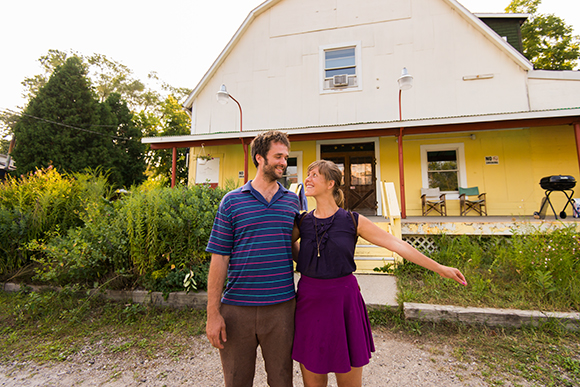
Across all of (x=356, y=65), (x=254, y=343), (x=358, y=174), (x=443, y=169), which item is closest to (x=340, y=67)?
(x=356, y=65)

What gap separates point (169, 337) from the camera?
10.4ft

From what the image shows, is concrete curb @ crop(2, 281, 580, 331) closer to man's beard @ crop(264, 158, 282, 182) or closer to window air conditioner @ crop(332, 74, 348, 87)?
man's beard @ crop(264, 158, 282, 182)

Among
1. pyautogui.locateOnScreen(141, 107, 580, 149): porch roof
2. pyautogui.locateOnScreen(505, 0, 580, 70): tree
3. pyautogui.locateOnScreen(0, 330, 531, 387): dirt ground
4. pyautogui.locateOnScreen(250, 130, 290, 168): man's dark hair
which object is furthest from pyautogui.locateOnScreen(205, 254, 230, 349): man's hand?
pyautogui.locateOnScreen(505, 0, 580, 70): tree

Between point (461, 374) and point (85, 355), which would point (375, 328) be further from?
point (85, 355)

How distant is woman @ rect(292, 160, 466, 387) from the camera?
1.62 meters

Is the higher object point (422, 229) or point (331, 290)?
point (422, 229)

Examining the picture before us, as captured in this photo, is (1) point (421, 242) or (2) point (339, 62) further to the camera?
(2) point (339, 62)

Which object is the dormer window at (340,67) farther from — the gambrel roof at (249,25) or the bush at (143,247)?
the bush at (143,247)

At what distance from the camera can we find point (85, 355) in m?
2.88

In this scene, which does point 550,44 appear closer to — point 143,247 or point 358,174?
point 358,174

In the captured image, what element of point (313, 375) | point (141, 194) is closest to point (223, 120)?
point (141, 194)

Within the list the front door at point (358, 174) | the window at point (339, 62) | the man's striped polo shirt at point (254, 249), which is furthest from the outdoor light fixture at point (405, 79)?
the man's striped polo shirt at point (254, 249)

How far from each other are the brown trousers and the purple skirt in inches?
3.8

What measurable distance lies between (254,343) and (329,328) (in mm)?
487
